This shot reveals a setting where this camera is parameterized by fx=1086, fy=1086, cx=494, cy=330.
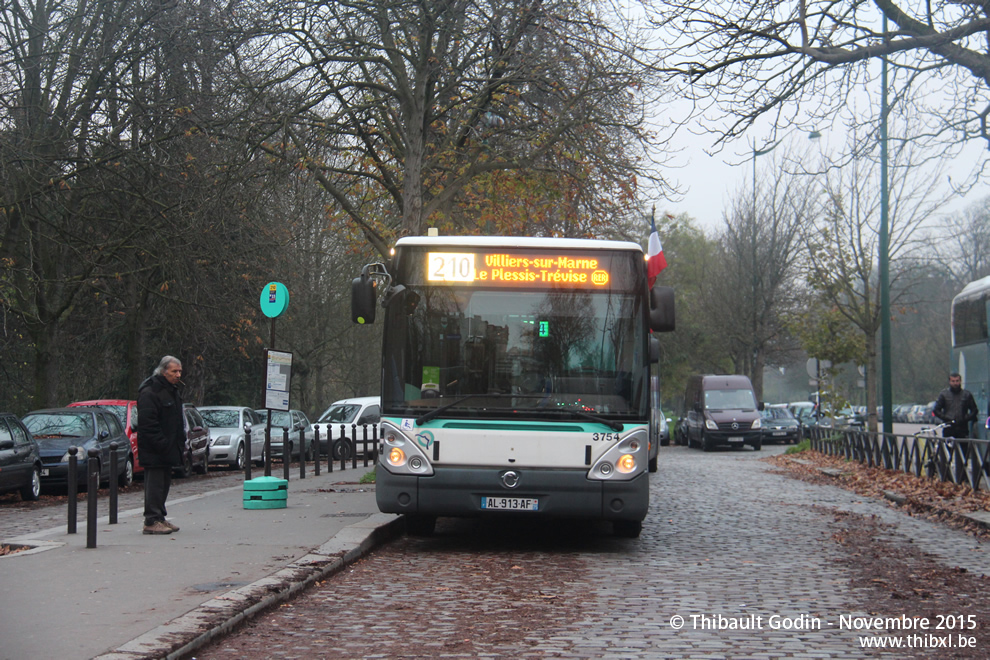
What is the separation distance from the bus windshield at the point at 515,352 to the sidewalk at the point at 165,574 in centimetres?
166

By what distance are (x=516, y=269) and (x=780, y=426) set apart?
3644 centimetres

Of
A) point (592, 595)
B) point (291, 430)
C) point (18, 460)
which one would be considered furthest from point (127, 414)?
point (592, 595)

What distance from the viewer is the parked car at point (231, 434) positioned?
26844mm

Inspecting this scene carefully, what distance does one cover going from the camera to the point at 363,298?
1037cm

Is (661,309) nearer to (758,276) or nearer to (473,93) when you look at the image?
(473,93)

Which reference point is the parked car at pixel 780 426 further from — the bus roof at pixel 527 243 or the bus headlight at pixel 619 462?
the bus headlight at pixel 619 462

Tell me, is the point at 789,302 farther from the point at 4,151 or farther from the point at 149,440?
the point at 149,440

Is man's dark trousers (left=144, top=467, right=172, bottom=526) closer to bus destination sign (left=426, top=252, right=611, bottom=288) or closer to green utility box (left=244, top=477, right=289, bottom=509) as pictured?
green utility box (left=244, top=477, right=289, bottom=509)

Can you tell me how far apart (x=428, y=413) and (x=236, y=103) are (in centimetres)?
992

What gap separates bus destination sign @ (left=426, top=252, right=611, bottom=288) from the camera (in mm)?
10500

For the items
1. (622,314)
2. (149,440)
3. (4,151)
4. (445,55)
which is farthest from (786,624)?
(4,151)

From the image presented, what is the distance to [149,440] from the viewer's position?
10.9 m

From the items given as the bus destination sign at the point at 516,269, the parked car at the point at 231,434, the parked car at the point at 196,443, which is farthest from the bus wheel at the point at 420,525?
the parked car at the point at 231,434

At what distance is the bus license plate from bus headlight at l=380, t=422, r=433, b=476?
23.9 inches
